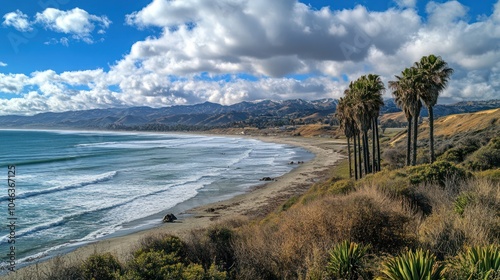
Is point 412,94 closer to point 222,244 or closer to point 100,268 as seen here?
point 222,244

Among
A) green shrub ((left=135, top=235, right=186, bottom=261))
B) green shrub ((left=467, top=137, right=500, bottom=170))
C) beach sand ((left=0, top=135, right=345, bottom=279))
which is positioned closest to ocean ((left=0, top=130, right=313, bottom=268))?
beach sand ((left=0, top=135, right=345, bottom=279))

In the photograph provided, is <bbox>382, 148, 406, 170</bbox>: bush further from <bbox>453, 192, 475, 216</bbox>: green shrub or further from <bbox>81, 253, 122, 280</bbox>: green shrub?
<bbox>81, 253, 122, 280</bbox>: green shrub

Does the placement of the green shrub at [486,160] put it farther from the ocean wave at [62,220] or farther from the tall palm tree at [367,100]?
the ocean wave at [62,220]

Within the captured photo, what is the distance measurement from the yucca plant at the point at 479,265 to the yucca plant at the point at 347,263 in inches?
65.1

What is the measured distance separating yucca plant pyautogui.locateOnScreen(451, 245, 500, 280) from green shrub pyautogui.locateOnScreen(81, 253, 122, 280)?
6.83 metres

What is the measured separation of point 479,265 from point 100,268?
7651 millimetres

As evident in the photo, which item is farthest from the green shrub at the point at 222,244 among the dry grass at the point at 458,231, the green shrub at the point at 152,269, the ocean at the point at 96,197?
the ocean at the point at 96,197

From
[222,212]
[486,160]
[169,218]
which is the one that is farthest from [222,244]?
[486,160]

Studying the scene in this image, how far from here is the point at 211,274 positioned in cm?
687

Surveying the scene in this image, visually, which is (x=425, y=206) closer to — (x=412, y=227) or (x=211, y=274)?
(x=412, y=227)

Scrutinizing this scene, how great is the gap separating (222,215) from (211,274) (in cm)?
1739

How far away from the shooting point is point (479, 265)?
525 centimetres

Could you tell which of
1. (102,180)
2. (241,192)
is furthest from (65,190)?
(241,192)

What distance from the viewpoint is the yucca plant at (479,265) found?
16.7 ft
